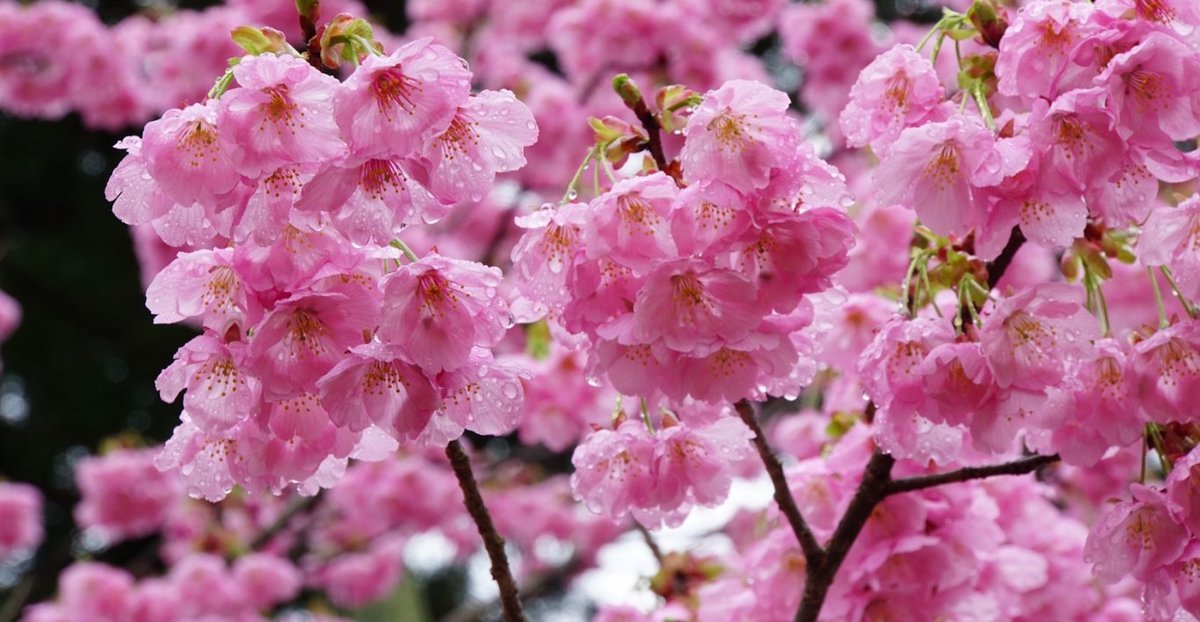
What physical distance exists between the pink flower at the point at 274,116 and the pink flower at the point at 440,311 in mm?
127

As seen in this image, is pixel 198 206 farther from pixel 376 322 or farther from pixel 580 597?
pixel 580 597

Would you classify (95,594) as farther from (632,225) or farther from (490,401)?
(632,225)

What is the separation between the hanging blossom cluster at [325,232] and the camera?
1.03m

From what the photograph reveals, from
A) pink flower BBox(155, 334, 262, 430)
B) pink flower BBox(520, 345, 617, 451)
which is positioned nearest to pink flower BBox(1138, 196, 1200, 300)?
pink flower BBox(155, 334, 262, 430)

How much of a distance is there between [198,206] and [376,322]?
187 mm

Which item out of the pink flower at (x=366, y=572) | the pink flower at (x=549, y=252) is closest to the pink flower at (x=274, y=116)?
the pink flower at (x=549, y=252)

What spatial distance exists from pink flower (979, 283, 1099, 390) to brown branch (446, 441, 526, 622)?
1.72 ft

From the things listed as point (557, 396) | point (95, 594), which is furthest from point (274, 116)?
point (95, 594)

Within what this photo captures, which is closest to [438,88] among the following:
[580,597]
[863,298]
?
[863,298]

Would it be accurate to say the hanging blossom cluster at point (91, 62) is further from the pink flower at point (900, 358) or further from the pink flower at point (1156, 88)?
the pink flower at point (1156, 88)

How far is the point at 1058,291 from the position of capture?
1.21 meters

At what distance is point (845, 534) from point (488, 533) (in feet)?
1.37

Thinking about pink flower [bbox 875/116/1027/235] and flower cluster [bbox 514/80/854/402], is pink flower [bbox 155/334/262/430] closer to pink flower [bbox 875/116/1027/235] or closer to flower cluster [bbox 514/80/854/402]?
flower cluster [bbox 514/80/854/402]

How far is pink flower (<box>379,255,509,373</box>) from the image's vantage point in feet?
3.51
